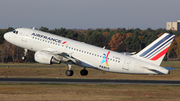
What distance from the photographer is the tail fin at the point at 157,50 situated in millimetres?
46125

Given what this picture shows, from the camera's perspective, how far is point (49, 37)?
5147 cm

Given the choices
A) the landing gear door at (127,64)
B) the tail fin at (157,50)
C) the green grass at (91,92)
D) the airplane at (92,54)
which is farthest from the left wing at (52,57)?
the tail fin at (157,50)

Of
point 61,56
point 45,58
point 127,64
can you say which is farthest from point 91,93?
point 45,58

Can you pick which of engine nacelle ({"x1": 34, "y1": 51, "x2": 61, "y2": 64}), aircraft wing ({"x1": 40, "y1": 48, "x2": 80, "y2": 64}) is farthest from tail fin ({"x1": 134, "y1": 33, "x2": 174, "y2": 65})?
engine nacelle ({"x1": 34, "y1": 51, "x2": 61, "y2": 64})

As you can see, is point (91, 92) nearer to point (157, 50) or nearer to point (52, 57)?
point (52, 57)

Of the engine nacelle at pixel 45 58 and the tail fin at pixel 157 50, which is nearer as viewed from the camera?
the tail fin at pixel 157 50

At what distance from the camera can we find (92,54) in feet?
164

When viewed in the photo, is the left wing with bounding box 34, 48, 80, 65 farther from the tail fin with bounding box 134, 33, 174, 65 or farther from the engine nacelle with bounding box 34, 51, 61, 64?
the tail fin with bounding box 134, 33, 174, 65

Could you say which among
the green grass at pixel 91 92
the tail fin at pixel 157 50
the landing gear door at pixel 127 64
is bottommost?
the green grass at pixel 91 92

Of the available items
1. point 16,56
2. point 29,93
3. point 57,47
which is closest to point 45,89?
point 29,93

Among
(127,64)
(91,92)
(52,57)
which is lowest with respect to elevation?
(91,92)

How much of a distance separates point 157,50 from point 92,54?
1099 cm

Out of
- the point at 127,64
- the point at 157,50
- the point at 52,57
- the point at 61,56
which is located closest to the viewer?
the point at 157,50

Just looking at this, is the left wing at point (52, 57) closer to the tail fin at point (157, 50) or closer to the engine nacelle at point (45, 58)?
the engine nacelle at point (45, 58)
